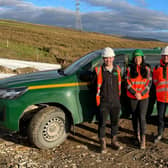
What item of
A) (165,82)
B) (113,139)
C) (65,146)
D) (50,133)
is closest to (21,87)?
(50,133)

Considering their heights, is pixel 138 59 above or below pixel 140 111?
above

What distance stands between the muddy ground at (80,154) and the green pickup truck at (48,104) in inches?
9.9

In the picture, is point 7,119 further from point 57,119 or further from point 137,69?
point 137,69

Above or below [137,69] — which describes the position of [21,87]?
below

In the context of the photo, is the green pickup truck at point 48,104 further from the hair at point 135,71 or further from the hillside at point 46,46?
the hillside at point 46,46

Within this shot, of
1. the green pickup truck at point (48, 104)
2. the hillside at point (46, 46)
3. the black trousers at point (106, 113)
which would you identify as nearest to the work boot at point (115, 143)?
the black trousers at point (106, 113)

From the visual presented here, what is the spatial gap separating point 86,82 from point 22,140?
64.5 inches

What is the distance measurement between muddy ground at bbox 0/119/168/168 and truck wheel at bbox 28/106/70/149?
151 mm

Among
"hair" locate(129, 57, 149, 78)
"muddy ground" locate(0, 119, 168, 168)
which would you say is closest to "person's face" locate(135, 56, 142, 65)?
"hair" locate(129, 57, 149, 78)

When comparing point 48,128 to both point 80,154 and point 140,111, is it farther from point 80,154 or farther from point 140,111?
point 140,111

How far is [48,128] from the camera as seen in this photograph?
14.0 feet

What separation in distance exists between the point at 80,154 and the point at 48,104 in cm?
98

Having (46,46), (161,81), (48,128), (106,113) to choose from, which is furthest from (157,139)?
(46,46)

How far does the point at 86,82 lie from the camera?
438 centimetres
